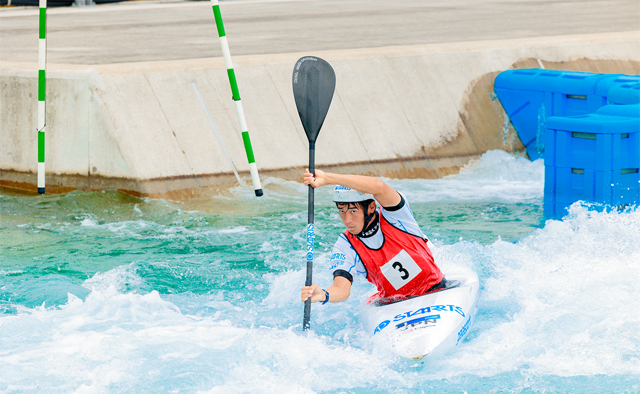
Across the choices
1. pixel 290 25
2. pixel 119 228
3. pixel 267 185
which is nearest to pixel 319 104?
pixel 119 228

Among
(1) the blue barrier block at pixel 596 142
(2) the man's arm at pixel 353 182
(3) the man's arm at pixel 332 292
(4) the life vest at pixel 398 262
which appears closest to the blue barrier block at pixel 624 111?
(1) the blue barrier block at pixel 596 142

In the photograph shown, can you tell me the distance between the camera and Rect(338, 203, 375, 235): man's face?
14.8 feet

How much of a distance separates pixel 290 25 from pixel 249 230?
24.0 feet

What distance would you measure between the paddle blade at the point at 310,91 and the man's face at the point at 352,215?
0.47 meters

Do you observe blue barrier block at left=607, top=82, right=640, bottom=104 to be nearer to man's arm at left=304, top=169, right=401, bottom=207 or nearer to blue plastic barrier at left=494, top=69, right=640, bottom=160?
blue plastic barrier at left=494, top=69, right=640, bottom=160

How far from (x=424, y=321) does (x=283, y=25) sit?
33.0 ft

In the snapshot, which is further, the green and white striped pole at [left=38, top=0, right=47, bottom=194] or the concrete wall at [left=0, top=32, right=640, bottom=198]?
the concrete wall at [left=0, top=32, right=640, bottom=198]

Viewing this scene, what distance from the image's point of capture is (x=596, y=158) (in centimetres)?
705

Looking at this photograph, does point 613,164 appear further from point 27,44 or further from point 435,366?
point 27,44

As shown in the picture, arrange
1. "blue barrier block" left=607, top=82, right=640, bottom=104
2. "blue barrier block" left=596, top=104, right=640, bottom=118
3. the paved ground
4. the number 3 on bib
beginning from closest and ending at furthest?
the number 3 on bib, "blue barrier block" left=596, top=104, right=640, bottom=118, "blue barrier block" left=607, top=82, right=640, bottom=104, the paved ground

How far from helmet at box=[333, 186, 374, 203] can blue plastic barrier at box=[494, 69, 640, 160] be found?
14.6 feet

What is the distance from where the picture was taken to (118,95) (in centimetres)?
819

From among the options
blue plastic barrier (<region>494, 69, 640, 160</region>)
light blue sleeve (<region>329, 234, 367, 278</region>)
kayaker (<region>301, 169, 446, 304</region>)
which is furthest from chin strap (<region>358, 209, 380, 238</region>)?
blue plastic barrier (<region>494, 69, 640, 160</region>)

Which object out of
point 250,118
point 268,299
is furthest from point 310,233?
point 250,118
